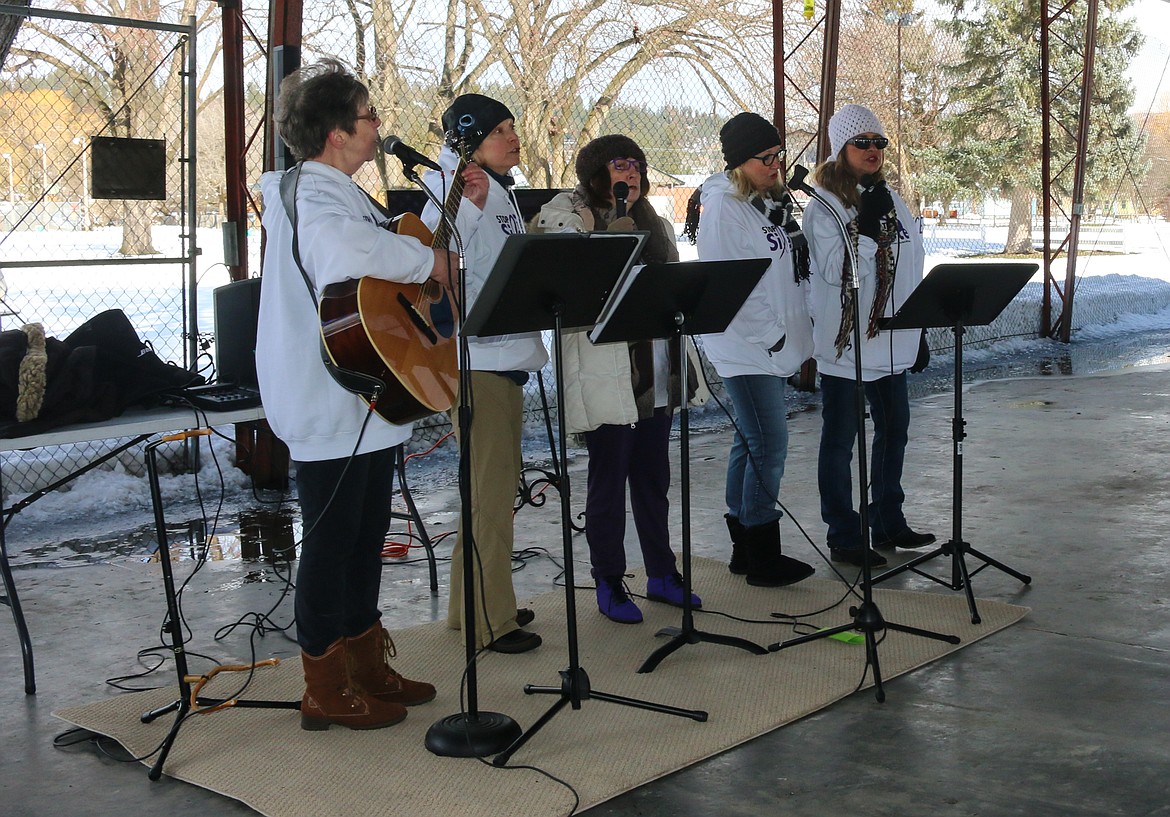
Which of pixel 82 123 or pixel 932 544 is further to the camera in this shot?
pixel 82 123

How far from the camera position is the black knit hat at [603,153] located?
404 centimetres

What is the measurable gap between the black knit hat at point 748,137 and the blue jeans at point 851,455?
995mm

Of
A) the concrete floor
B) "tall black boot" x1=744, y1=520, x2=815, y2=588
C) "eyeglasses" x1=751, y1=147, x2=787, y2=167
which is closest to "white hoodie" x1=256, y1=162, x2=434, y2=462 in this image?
the concrete floor

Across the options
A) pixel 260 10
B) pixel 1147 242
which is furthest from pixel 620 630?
pixel 1147 242

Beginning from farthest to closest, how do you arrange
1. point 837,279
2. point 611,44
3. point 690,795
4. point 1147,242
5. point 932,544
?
point 1147,242
point 611,44
point 932,544
point 837,279
point 690,795

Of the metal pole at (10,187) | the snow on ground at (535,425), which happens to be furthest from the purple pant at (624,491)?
the metal pole at (10,187)

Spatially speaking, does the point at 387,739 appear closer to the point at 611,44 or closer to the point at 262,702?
the point at 262,702


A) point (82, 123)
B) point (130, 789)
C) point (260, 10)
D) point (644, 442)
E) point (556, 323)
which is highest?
point (260, 10)

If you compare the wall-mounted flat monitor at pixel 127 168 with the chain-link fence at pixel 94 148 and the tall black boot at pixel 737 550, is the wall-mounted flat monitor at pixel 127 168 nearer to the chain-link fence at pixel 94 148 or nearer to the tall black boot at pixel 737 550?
the chain-link fence at pixel 94 148

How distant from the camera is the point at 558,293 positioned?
10.1ft

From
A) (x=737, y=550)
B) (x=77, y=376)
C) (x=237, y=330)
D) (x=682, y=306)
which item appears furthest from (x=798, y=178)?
(x=77, y=376)

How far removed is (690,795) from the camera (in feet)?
9.87

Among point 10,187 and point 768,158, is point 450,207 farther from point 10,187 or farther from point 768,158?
point 10,187

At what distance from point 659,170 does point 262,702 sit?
6188 mm
